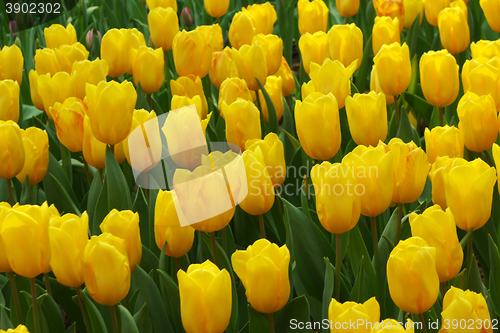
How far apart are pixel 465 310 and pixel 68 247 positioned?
2.30 feet

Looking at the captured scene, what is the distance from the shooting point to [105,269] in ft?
3.20

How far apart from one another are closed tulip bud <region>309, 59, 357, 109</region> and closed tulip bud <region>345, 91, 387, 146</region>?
0.70ft

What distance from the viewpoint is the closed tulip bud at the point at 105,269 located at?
3.17 feet

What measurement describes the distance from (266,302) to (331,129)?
522 mm

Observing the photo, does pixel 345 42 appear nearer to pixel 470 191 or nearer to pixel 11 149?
pixel 470 191

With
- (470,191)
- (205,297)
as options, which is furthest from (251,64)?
(205,297)

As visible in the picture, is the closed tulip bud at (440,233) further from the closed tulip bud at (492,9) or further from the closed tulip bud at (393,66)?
the closed tulip bud at (492,9)

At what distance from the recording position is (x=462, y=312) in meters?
0.80

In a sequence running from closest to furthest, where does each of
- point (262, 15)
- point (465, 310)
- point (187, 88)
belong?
point (465, 310), point (187, 88), point (262, 15)

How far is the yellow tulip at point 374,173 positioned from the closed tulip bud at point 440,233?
11cm

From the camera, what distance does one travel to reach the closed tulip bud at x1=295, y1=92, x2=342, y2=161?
1.32 metres

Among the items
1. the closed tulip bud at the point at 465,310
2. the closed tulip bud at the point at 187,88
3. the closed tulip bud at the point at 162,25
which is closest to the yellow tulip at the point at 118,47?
the closed tulip bud at the point at 162,25

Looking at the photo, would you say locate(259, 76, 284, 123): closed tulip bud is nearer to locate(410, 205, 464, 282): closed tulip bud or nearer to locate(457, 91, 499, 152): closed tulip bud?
locate(457, 91, 499, 152): closed tulip bud

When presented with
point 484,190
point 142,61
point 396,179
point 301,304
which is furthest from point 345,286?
point 142,61
